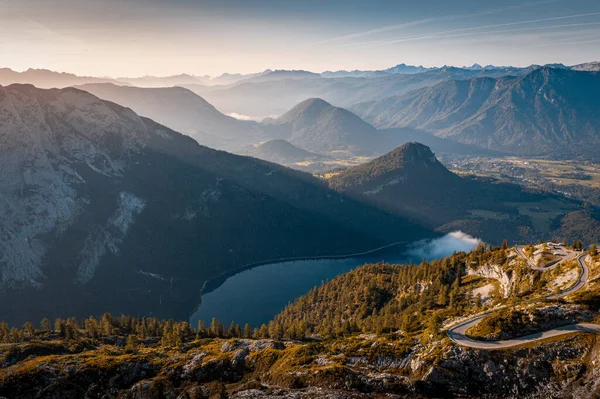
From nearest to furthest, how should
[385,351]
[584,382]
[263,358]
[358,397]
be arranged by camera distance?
1. [584,382]
2. [358,397]
3. [385,351]
4. [263,358]

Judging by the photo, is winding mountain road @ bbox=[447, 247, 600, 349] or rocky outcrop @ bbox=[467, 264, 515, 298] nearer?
winding mountain road @ bbox=[447, 247, 600, 349]

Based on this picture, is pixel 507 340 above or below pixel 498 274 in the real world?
above

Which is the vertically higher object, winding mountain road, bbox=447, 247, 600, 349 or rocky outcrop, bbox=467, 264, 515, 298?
winding mountain road, bbox=447, 247, 600, 349

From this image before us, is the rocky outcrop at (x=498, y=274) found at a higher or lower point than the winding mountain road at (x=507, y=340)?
lower

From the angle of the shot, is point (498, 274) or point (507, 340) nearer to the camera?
point (507, 340)

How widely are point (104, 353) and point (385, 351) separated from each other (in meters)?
76.9

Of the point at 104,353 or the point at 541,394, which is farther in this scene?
the point at 104,353

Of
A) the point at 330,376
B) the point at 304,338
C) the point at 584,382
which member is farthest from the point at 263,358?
the point at 584,382

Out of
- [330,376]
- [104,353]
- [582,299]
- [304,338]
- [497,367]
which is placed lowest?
[304,338]

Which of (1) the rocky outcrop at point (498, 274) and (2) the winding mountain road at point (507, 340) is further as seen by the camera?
(1) the rocky outcrop at point (498, 274)

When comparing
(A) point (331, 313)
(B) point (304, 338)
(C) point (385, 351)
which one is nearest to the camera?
(C) point (385, 351)

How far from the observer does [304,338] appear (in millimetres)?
133875

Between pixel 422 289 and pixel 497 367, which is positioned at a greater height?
pixel 497 367

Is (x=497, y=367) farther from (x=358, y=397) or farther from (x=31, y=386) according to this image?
(x=31, y=386)
